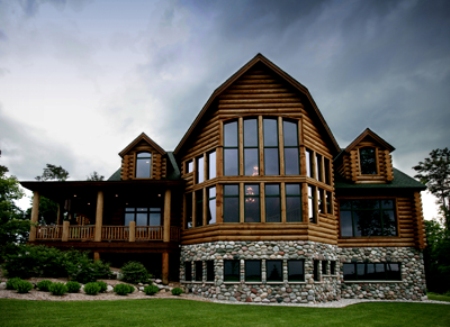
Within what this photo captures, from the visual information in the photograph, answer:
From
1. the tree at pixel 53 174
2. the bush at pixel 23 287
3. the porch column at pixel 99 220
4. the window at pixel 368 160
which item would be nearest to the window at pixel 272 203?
the window at pixel 368 160

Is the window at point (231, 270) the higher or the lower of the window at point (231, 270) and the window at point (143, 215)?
the lower

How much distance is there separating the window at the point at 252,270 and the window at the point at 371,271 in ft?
19.7

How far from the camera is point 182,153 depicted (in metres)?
21.3

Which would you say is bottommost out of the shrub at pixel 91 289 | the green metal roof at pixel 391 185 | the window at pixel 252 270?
the shrub at pixel 91 289

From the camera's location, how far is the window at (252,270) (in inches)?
651

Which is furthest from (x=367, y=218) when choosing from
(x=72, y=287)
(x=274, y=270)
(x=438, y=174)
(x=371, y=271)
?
(x=438, y=174)

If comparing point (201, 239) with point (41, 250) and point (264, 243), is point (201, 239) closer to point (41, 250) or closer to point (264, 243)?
point (264, 243)

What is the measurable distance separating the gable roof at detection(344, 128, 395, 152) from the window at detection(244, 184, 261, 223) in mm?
7017

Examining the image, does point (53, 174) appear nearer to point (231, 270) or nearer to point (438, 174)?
point (231, 270)

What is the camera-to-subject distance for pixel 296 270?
16.6 meters

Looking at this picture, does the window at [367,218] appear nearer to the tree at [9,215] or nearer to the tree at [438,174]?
the tree at [9,215]

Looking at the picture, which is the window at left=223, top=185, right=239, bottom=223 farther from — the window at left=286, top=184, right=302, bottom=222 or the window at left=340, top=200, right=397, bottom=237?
the window at left=340, top=200, right=397, bottom=237

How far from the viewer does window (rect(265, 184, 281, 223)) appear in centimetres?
1720

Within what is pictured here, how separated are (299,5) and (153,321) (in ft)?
58.3
